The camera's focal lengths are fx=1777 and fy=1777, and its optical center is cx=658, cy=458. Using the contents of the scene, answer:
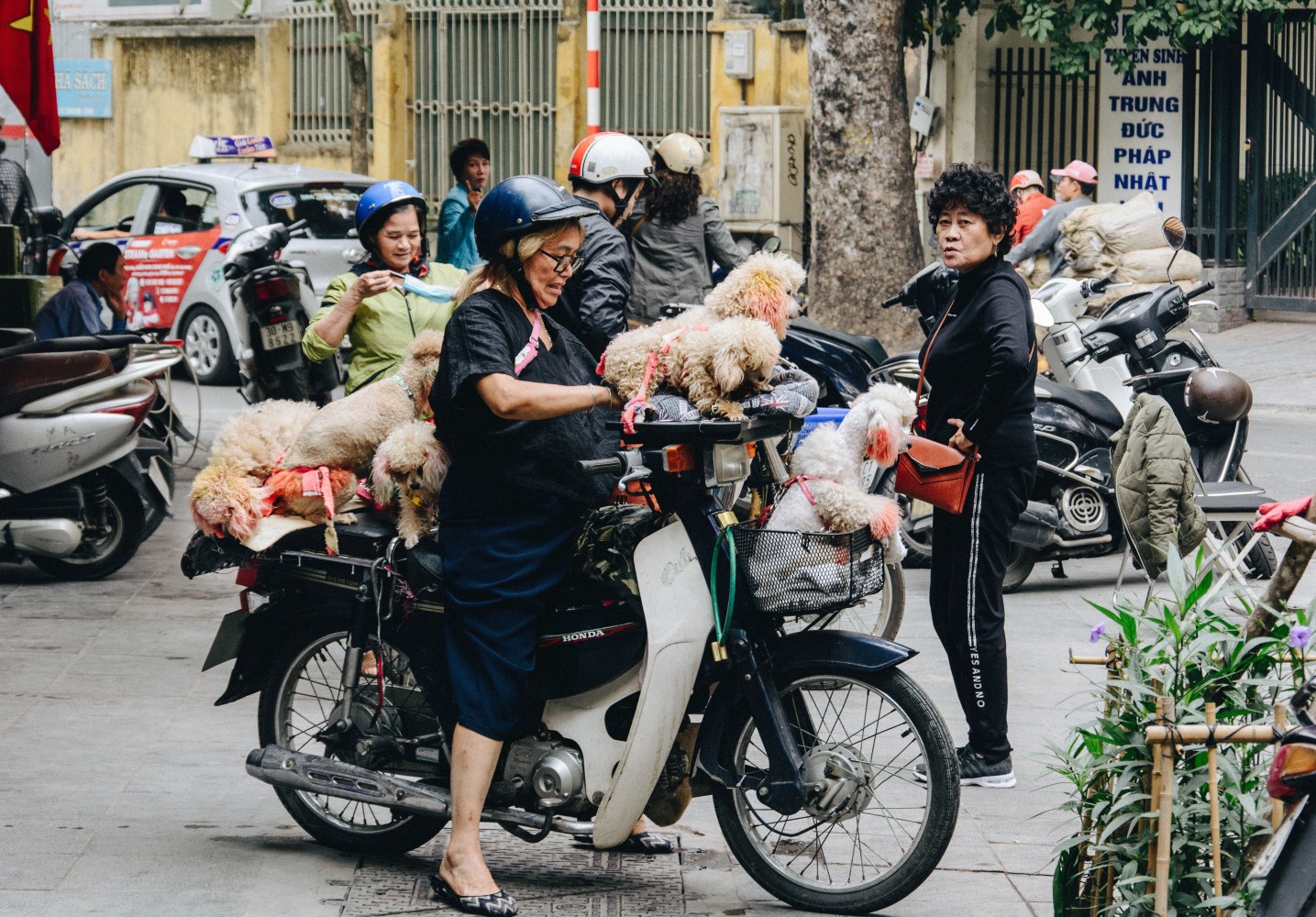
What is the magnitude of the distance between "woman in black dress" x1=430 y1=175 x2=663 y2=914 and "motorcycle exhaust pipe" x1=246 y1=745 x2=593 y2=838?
12 centimetres

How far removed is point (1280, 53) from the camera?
16.3 metres

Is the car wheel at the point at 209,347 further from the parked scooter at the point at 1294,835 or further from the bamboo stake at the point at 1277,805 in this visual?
the parked scooter at the point at 1294,835

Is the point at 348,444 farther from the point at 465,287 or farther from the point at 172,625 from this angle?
the point at 172,625

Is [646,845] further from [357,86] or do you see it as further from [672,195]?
[357,86]

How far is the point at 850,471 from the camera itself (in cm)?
425

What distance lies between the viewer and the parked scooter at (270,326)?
9750 millimetres

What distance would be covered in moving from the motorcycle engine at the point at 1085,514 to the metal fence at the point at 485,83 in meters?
13.1

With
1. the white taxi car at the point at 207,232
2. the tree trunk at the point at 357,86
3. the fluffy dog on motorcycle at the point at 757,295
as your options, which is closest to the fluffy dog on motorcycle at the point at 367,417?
the fluffy dog on motorcycle at the point at 757,295

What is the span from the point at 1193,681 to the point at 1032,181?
11.3 m

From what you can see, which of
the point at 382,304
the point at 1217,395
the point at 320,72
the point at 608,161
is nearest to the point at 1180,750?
the point at 382,304

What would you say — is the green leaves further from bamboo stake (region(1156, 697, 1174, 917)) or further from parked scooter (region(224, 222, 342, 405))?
parked scooter (region(224, 222, 342, 405))

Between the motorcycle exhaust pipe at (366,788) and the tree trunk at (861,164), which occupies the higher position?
the tree trunk at (861,164)

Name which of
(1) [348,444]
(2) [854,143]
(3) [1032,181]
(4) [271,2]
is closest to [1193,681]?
(1) [348,444]

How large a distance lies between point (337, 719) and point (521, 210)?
142 cm
